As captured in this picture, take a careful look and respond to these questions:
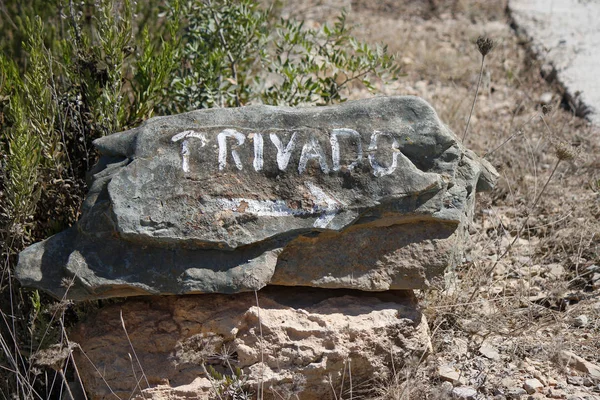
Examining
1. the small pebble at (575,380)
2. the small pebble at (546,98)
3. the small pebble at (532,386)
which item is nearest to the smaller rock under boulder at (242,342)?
the small pebble at (532,386)

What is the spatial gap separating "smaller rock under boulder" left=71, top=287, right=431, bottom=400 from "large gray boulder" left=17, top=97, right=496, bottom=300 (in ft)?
0.49

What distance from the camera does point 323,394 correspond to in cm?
310

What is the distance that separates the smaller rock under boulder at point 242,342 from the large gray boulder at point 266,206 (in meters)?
0.15

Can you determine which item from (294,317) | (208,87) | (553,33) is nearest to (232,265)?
(294,317)

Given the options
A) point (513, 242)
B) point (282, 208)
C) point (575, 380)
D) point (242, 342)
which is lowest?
point (575, 380)

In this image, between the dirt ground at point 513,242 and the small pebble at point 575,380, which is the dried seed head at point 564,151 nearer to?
the dirt ground at point 513,242

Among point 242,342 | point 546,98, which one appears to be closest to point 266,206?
point 242,342

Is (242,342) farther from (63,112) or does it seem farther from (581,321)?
(581,321)

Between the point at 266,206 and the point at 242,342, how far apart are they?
575 mm

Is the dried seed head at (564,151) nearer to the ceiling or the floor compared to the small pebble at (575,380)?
nearer to the ceiling

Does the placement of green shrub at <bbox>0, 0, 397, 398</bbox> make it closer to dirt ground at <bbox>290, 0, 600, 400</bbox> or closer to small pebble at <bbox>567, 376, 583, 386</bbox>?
dirt ground at <bbox>290, 0, 600, 400</bbox>

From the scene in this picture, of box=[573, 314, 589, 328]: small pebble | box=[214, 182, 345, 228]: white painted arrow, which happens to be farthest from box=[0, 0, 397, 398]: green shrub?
box=[573, 314, 589, 328]: small pebble

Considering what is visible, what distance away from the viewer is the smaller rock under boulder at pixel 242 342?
9.73 ft

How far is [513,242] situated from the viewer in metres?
3.44
